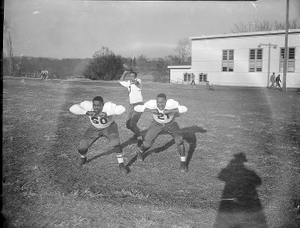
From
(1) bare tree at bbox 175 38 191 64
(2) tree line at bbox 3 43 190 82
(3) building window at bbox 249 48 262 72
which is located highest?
(3) building window at bbox 249 48 262 72

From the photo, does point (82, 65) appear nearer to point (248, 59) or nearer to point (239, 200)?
point (239, 200)

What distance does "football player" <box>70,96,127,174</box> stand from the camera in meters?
3.65

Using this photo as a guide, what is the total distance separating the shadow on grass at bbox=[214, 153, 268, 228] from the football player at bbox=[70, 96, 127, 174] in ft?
4.71

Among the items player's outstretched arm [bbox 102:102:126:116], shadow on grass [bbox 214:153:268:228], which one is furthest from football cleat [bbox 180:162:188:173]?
player's outstretched arm [bbox 102:102:126:116]

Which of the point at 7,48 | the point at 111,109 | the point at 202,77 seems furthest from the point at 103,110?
the point at 202,77

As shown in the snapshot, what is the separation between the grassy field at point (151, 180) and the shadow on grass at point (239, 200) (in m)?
0.01

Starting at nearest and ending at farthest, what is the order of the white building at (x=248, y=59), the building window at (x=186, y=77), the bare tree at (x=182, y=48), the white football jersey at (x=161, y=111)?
the white football jersey at (x=161, y=111), the bare tree at (x=182, y=48), the white building at (x=248, y=59), the building window at (x=186, y=77)

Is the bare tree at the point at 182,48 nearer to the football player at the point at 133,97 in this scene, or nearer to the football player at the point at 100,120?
the football player at the point at 133,97

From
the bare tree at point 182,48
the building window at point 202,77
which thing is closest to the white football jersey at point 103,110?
the bare tree at point 182,48

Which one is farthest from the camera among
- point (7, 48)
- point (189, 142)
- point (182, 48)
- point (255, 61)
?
point (255, 61)

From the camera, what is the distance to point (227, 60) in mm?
21094

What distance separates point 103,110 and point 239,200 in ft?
6.74

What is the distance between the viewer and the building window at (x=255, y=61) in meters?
20.1

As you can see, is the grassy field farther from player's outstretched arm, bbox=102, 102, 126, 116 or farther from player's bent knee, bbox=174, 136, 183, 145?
player's outstretched arm, bbox=102, 102, 126, 116
